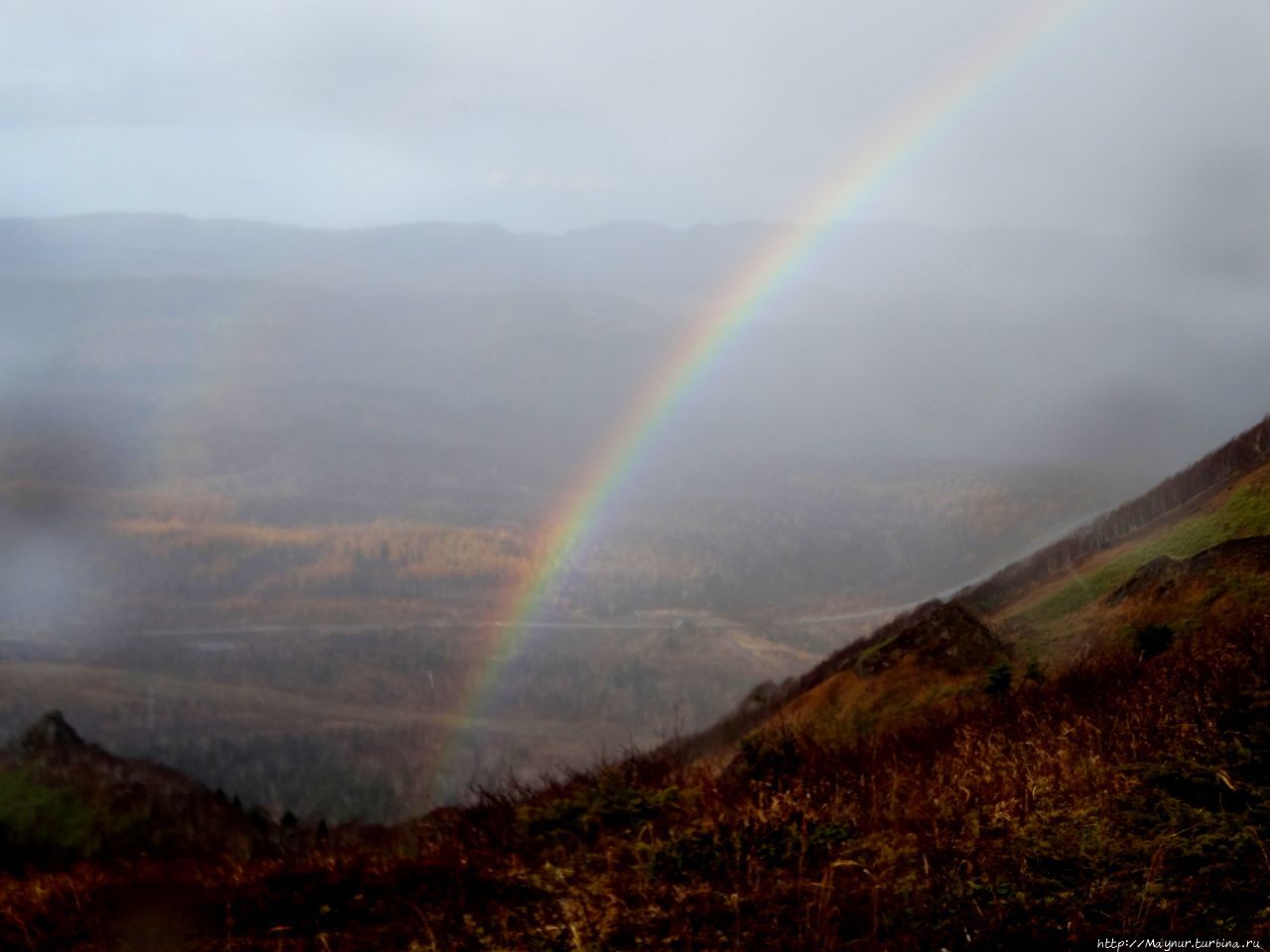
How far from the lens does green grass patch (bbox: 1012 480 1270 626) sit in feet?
39.5

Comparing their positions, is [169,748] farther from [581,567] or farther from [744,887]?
[581,567]

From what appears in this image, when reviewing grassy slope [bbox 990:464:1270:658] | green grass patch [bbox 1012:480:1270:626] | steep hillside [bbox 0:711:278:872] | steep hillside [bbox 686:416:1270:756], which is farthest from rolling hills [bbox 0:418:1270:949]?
green grass patch [bbox 1012:480:1270:626]

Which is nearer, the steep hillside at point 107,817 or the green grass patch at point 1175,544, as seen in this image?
the steep hillside at point 107,817

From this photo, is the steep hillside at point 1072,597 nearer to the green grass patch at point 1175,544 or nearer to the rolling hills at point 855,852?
the green grass patch at point 1175,544

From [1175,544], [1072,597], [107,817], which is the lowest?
[107,817]

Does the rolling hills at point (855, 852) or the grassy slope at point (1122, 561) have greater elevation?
the grassy slope at point (1122, 561)

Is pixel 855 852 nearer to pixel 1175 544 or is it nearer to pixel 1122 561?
pixel 1175 544

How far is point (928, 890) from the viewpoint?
4699 mm

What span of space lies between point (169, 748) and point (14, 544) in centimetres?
4479

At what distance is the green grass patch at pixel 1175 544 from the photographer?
39.5 ft

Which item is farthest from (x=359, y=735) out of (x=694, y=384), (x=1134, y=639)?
(x=694, y=384)

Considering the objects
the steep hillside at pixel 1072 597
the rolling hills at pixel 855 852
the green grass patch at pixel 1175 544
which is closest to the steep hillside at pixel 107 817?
the rolling hills at pixel 855 852

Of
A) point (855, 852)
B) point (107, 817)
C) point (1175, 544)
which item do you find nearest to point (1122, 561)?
point (1175, 544)

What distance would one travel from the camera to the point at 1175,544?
12.8 metres
